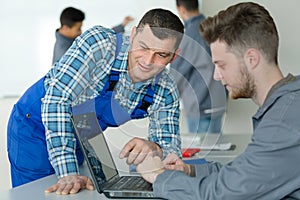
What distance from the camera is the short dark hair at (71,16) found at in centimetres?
434

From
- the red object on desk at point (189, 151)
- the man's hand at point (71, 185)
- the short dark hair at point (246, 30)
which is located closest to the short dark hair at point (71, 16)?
the red object on desk at point (189, 151)

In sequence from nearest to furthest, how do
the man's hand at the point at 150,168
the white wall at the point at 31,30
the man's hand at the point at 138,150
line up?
1. the man's hand at the point at 150,168
2. the man's hand at the point at 138,150
3. the white wall at the point at 31,30

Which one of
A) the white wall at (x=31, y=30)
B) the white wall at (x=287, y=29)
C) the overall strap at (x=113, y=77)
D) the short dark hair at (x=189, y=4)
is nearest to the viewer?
the overall strap at (x=113, y=77)

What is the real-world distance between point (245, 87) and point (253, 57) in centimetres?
8

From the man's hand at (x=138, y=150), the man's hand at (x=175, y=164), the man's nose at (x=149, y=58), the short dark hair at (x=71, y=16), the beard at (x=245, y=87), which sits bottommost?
the man's hand at (x=175, y=164)

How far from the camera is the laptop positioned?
1.44 meters

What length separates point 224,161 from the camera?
1.97m

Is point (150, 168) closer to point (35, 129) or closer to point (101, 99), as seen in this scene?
point (101, 99)

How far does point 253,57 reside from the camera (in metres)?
1.38

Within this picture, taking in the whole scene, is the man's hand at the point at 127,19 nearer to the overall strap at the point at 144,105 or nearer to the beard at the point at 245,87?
the overall strap at the point at 144,105

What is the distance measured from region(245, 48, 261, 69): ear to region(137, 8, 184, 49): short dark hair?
0.37m

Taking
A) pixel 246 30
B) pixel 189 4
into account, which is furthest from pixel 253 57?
pixel 189 4

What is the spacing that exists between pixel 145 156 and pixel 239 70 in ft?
1.35

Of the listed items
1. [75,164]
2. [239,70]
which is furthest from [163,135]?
[239,70]
